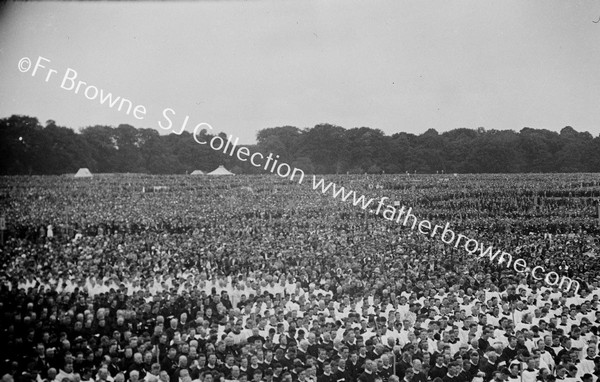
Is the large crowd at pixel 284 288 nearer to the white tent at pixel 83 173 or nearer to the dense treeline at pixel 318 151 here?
the white tent at pixel 83 173

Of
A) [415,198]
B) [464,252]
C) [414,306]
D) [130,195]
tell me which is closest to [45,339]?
[414,306]

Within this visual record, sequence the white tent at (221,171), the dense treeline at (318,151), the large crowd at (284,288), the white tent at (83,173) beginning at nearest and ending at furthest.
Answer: the large crowd at (284,288), the dense treeline at (318,151), the white tent at (83,173), the white tent at (221,171)

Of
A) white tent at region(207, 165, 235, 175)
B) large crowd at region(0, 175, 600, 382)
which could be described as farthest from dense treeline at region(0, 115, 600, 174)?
large crowd at region(0, 175, 600, 382)

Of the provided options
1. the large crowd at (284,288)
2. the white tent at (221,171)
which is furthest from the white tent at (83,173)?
the white tent at (221,171)

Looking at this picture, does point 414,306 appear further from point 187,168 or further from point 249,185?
point 187,168

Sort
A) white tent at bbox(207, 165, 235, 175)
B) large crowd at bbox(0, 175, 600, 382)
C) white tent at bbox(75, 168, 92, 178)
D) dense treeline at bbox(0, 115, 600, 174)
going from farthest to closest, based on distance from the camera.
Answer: white tent at bbox(207, 165, 235, 175), white tent at bbox(75, 168, 92, 178), dense treeline at bbox(0, 115, 600, 174), large crowd at bbox(0, 175, 600, 382)

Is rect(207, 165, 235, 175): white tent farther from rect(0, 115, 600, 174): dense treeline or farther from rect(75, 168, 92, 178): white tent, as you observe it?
rect(75, 168, 92, 178): white tent
